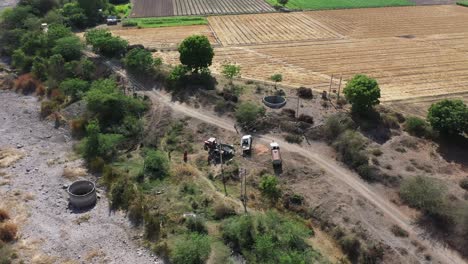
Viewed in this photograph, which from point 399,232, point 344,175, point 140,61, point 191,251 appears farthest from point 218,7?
point 191,251

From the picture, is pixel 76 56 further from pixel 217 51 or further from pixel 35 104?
pixel 217 51

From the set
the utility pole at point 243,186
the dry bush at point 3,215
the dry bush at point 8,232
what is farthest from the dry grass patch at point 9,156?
the utility pole at point 243,186

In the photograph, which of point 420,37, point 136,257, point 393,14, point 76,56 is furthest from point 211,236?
point 393,14

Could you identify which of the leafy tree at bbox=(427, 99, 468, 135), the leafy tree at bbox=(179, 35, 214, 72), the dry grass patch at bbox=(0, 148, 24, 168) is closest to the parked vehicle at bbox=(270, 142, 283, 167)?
the leafy tree at bbox=(427, 99, 468, 135)

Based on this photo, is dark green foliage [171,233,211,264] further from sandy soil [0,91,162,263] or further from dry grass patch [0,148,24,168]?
dry grass patch [0,148,24,168]

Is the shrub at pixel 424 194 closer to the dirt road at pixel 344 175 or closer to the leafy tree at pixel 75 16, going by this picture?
the dirt road at pixel 344 175
